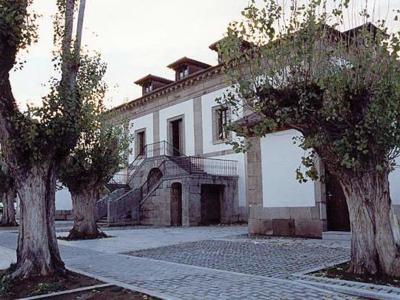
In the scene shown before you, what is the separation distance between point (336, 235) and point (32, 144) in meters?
8.56

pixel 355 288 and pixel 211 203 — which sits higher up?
pixel 211 203

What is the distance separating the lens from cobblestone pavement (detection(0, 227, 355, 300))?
588 centimetres

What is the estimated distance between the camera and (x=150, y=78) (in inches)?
1180

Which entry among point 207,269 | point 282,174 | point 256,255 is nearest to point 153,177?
point 282,174

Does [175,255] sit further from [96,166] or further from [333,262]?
[96,166]

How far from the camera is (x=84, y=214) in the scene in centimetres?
1477

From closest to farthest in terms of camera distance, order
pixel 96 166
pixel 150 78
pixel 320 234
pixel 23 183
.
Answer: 1. pixel 23 183
2. pixel 320 234
3. pixel 96 166
4. pixel 150 78

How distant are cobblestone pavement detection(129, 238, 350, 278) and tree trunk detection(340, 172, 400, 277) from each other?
3.70 ft

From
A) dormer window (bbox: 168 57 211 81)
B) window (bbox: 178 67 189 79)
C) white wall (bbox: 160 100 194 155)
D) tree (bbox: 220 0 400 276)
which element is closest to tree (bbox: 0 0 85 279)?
tree (bbox: 220 0 400 276)

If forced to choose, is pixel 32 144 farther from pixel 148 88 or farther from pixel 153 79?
pixel 148 88

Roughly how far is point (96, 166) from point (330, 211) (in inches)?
293

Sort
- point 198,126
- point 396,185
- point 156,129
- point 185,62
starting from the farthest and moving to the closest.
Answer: point 156,129
point 185,62
point 198,126
point 396,185

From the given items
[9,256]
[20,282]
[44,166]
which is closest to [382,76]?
[44,166]

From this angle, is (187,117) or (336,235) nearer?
(336,235)
